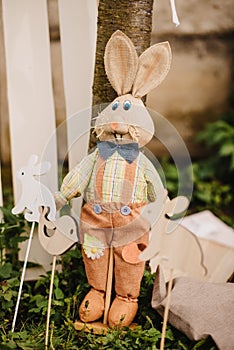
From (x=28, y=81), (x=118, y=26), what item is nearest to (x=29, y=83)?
(x=28, y=81)

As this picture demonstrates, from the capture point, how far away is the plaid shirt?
5.83ft

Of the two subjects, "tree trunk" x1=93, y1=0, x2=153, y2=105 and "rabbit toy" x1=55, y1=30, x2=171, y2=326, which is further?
"tree trunk" x1=93, y1=0, x2=153, y2=105

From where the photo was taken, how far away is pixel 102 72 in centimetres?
199

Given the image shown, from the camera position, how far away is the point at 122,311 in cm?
183

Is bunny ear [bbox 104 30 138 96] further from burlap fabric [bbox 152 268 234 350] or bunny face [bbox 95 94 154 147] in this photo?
burlap fabric [bbox 152 268 234 350]

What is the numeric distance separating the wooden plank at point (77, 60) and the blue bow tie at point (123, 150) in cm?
27

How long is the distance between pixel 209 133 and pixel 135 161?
1.73 m

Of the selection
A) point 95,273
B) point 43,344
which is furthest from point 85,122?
point 43,344

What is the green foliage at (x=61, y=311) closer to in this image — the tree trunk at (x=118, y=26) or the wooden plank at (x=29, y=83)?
the wooden plank at (x=29, y=83)

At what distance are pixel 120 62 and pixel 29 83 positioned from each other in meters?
0.46

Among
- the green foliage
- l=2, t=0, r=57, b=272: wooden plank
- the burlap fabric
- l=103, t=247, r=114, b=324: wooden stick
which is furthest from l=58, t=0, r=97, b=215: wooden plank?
the burlap fabric

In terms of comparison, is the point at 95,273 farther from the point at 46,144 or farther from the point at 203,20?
the point at 203,20

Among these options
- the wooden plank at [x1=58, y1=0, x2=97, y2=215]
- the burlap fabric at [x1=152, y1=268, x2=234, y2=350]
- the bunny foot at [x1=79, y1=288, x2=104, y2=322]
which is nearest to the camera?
the burlap fabric at [x1=152, y1=268, x2=234, y2=350]

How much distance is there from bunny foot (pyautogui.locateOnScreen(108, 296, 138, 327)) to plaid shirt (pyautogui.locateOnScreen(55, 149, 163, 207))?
288 millimetres
